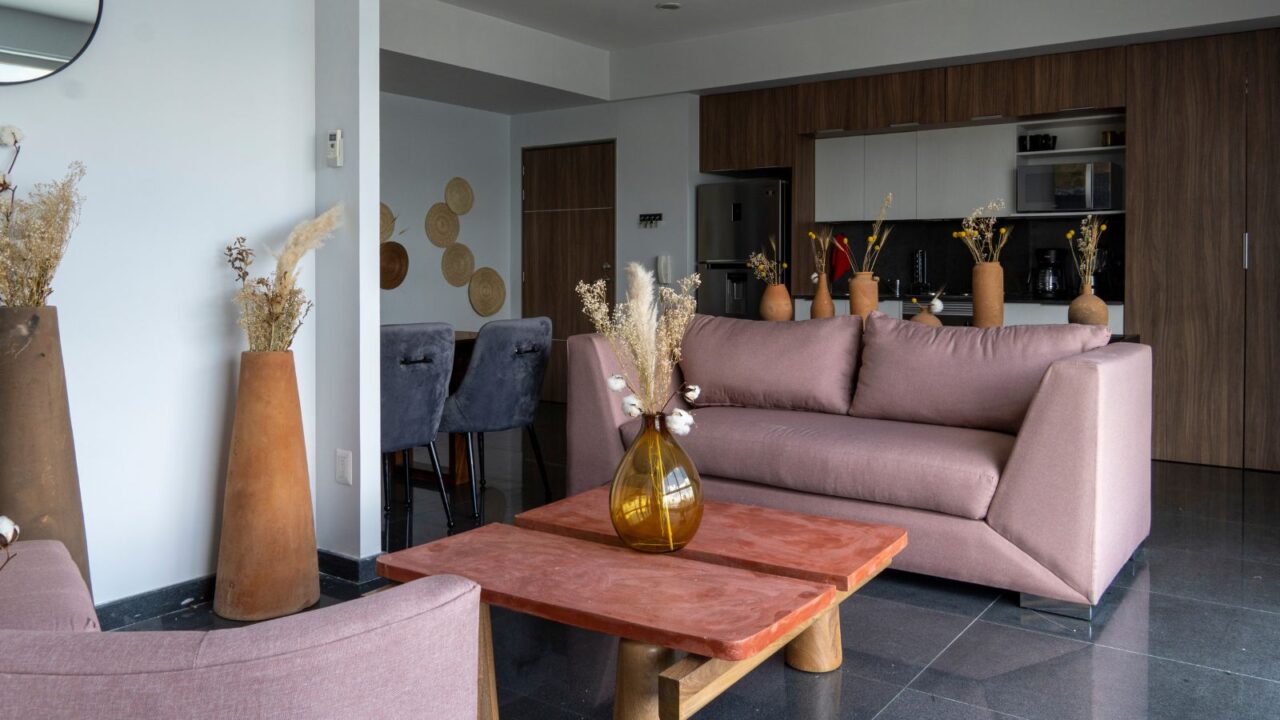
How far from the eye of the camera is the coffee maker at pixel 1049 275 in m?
Result: 6.34

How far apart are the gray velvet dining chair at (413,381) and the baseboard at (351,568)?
1.13ft

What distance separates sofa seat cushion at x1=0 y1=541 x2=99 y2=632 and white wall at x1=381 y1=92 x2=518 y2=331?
17.6 ft

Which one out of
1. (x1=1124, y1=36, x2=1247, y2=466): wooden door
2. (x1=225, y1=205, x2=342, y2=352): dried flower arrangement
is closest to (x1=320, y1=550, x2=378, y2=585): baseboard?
(x1=225, y1=205, x2=342, y2=352): dried flower arrangement

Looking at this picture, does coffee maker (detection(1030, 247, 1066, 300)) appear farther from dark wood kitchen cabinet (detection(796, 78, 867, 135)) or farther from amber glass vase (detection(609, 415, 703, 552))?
amber glass vase (detection(609, 415, 703, 552))

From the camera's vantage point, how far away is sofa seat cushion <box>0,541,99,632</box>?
5.52 feet

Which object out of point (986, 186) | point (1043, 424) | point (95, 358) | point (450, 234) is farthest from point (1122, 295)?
point (95, 358)

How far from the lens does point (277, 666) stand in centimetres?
90

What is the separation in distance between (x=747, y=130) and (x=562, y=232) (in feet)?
5.94

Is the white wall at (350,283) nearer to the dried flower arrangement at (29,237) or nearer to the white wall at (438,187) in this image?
the dried flower arrangement at (29,237)

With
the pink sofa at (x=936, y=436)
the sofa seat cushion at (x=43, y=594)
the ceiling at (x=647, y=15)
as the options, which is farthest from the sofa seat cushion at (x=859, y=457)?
the ceiling at (x=647, y=15)

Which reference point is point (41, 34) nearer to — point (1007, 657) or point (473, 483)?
point (473, 483)

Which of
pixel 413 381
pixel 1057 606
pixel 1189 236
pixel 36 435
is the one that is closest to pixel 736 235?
pixel 1189 236

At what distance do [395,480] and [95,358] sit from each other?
224 centimetres

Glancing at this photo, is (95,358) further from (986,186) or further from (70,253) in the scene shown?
(986,186)
